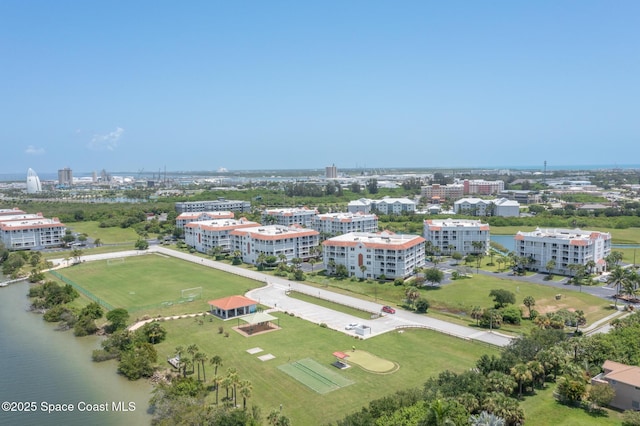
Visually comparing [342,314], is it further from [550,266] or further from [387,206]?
[387,206]

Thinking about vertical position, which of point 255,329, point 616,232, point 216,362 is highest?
point 216,362

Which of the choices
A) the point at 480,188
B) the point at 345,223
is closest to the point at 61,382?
the point at 345,223

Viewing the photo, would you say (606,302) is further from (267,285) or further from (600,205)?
(600,205)

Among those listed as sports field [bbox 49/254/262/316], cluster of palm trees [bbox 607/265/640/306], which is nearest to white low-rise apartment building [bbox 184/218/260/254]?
sports field [bbox 49/254/262/316]

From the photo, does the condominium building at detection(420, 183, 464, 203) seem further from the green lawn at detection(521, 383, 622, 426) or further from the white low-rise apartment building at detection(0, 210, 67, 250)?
the green lawn at detection(521, 383, 622, 426)

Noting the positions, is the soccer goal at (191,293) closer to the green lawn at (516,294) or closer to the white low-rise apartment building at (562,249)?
the green lawn at (516,294)

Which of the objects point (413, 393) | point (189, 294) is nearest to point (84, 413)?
point (413, 393)
